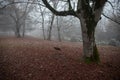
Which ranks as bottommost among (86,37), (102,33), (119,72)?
(102,33)

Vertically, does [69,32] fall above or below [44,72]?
below

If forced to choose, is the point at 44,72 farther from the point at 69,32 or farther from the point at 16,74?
the point at 69,32

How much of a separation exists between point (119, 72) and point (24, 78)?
4.95 m

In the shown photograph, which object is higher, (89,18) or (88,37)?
(89,18)

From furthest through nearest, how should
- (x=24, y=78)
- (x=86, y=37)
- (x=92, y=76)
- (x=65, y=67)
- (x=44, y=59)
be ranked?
(x=44, y=59), (x=86, y=37), (x=65, y=67), (x=92, y=76), (x=24, y=78)

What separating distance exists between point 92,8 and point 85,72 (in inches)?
145

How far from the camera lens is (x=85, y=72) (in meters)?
6.50

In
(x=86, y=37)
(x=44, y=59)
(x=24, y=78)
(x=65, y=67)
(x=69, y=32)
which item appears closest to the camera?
(x=24, y=78)

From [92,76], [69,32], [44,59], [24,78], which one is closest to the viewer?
[24,78]

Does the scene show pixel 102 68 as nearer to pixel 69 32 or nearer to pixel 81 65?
pixel 81 65

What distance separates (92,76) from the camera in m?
6.20

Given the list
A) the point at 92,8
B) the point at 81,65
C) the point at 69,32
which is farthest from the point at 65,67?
the point at 69,32

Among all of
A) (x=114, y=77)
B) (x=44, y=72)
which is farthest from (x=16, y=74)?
(x=114, y=77)

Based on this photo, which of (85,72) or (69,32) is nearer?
(85,72)
